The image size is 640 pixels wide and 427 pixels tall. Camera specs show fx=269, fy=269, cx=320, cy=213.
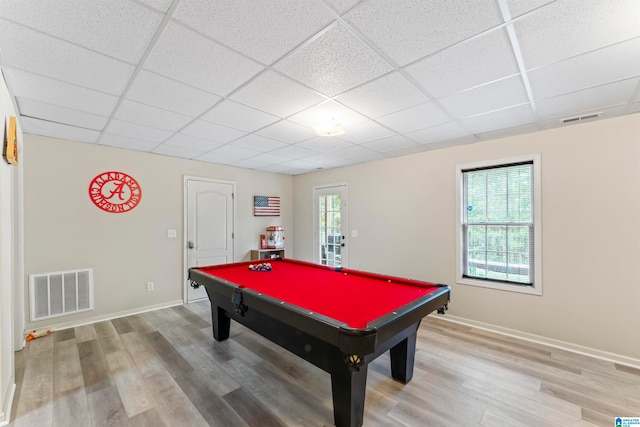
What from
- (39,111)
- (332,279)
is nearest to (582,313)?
(332,279)

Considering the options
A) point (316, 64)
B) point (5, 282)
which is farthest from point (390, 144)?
point (5, 282)

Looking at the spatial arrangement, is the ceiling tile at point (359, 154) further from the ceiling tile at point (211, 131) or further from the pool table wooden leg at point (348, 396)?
the pool table wooden leg at point (348, 396)

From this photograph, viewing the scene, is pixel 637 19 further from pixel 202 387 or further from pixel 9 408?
pixel 9 408

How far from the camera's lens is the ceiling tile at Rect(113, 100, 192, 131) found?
2400mm

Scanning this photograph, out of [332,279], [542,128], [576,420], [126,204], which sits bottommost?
[576,420]

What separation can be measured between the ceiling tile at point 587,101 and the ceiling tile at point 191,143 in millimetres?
3529

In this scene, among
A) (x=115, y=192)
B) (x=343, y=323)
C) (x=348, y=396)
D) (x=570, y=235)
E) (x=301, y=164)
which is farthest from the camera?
(x=301, y=164)

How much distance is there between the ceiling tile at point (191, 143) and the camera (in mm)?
3279

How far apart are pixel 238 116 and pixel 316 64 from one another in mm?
1153

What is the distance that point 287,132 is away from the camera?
3062mm

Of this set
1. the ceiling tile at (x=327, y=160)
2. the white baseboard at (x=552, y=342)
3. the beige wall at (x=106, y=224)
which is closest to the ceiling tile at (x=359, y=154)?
the ceiling tile at (x=327, y=160)

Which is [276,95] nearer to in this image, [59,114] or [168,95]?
[168,95]

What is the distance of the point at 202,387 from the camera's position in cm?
216

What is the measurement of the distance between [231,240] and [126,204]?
1711mm
